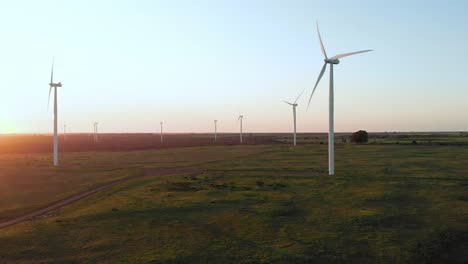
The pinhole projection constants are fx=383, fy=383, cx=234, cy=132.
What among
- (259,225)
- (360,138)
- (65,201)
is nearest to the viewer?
(259,225)

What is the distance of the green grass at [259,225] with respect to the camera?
2111 centimetres

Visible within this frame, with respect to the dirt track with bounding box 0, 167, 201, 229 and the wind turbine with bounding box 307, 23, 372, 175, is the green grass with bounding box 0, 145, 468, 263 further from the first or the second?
the wind turbine with bounding box 307, 23, 372, 175

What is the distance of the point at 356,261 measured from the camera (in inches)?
790

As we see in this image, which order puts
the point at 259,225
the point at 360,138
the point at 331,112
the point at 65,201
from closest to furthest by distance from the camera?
the point at 259,225 → the point at 65,201 → the point at 331,112 → the point at 360,138

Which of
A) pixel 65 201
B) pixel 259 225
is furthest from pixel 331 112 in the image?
pixel 65 201

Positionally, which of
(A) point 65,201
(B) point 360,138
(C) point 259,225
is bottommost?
(C) point 259,225

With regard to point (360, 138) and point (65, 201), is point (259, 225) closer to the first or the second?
point (65, 201)

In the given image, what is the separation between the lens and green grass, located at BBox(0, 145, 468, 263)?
21.1m

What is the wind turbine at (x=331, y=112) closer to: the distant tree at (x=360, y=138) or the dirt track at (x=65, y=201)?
the dirt track at (x=65, y=201)

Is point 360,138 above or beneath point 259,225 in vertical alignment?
above

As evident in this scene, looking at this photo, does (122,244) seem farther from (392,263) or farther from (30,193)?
(30,193)

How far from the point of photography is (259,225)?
26.7 metres

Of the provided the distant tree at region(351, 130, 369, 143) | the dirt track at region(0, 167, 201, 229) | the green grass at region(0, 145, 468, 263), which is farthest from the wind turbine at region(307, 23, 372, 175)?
the distant tree at region(351, 130, 369, 143)

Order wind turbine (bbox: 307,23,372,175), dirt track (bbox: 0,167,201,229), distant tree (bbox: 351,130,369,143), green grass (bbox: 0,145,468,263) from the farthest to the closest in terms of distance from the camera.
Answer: distant tree (bbox: 351,130,369,143)
wind turbine (bbox: 307,23,372,175)
dirt track (bbox: 0,167,201,229)
green grass (bbox: 0,145,468,263)
